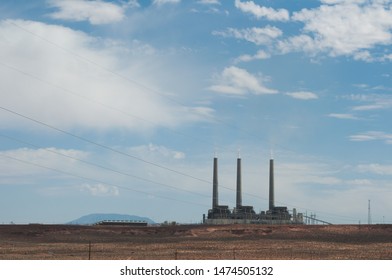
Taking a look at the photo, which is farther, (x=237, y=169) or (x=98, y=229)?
(x=237, y=169)

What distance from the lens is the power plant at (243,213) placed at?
149125mm

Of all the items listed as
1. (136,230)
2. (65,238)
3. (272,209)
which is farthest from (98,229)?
(272,209)

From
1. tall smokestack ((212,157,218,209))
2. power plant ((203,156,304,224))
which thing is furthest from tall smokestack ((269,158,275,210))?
tall smokestack ((212,157,218,209))

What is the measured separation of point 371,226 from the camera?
9644 cm

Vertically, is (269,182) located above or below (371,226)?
above

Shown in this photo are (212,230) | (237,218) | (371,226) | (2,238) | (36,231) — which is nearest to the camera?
(2,238)

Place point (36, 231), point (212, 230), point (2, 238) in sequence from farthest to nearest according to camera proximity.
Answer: point (212, 230) → point (36, 231) → point (2, 238)

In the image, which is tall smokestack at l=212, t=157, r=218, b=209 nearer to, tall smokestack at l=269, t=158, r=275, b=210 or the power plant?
the power plant

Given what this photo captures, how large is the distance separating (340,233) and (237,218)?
63.5 m

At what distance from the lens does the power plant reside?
489 ft

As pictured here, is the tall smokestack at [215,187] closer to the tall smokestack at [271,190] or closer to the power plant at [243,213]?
the power plant at [243,213]

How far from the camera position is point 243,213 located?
497 ft

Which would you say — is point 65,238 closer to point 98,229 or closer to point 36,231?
point 36,231

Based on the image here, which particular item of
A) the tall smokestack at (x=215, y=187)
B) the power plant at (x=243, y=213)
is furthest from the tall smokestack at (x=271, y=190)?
the tall smokestack at (x=215, y=187)
